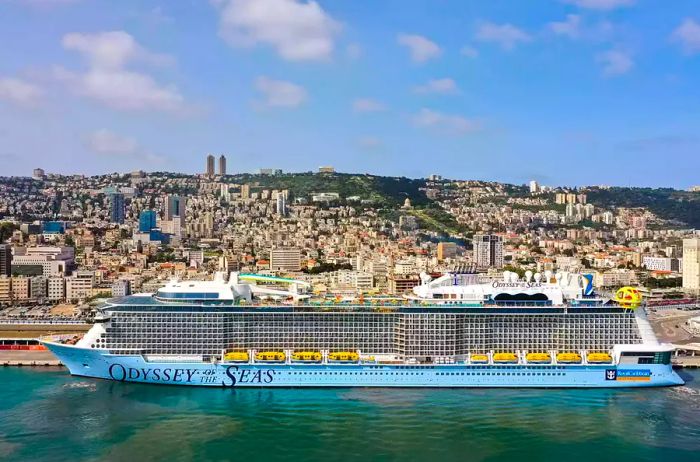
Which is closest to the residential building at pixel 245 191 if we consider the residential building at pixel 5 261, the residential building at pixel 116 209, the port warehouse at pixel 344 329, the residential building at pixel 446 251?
the residential building at pixel 116 209

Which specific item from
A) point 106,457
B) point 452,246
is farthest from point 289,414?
point 452,246

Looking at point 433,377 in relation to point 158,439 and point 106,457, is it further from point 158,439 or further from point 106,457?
point 106,457

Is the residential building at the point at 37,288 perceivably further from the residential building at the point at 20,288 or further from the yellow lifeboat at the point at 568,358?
the yellow lifeboat at the point at 568,358

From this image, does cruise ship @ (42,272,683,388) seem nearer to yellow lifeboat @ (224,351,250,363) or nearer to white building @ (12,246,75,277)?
yellow lifeboat @ (224,351,250,363)

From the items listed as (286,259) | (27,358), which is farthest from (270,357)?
(286,259)

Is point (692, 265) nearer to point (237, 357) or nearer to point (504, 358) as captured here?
point (504, 358)

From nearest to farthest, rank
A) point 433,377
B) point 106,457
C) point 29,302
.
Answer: point 106,457 < point 433,377 < point 29,302
